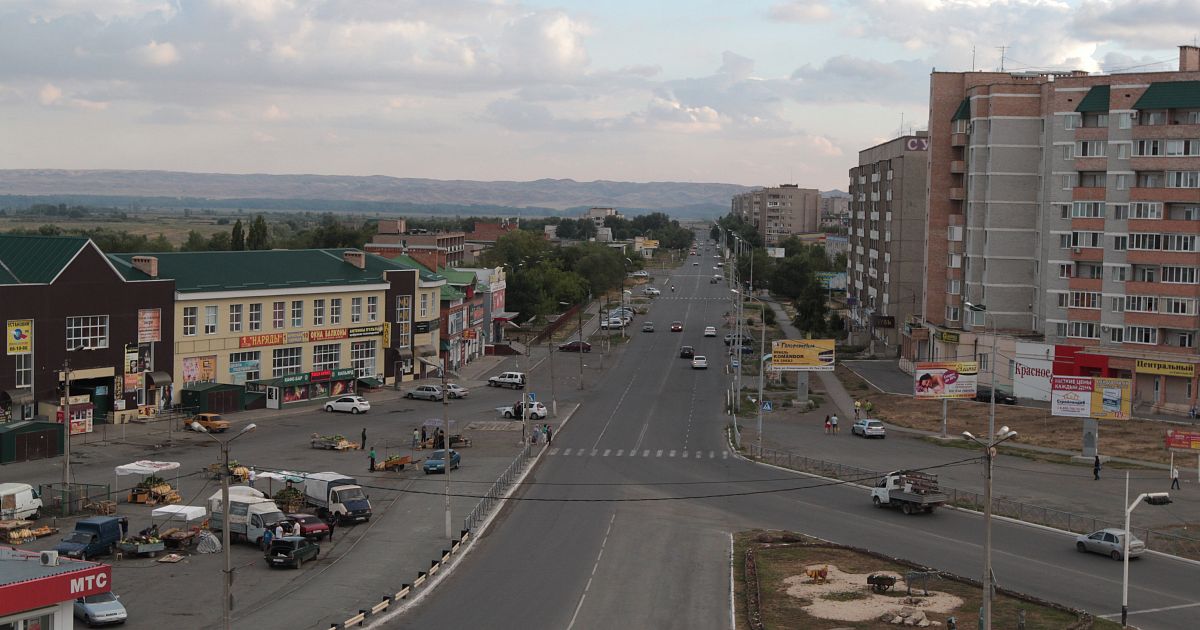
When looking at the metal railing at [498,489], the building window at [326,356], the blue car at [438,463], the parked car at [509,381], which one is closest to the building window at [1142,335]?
the metal railing at [498,489]

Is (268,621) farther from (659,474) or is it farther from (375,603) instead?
(659,474)

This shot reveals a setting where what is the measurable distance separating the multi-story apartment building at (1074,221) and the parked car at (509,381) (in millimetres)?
33345

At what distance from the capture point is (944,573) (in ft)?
133

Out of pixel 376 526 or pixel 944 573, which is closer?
pixel 944 573

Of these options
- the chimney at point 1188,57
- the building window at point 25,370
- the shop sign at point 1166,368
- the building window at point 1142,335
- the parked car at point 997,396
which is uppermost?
the chimney at point 1188,57

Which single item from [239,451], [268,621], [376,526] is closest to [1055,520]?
[376,526]

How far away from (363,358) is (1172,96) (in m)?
59.4

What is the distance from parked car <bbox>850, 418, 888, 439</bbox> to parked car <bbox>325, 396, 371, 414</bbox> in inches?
1272

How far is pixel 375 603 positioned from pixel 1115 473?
4197 centimetres

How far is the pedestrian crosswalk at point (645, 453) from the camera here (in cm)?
6538

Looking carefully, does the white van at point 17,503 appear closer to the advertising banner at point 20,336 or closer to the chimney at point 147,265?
the advertising banner at point 20,336

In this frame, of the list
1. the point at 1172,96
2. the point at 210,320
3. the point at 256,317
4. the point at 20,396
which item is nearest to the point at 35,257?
the point at 20,396

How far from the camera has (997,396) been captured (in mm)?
81312

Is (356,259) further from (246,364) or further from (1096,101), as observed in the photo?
(1096,101)
